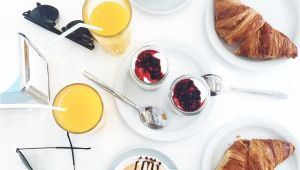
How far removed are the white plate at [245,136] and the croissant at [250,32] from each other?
0.20 m

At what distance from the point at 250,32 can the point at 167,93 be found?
298 millimetres

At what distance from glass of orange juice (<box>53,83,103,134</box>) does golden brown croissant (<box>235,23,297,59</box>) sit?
440 mm

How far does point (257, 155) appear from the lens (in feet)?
4.06

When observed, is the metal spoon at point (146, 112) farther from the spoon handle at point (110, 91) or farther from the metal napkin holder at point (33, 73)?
the metal napkin holder at point (33, 73)

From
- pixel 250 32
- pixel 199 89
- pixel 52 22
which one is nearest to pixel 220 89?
pixel 199 89

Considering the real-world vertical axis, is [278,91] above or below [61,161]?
above

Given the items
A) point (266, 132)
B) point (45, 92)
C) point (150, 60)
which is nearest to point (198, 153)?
point (266, 132)

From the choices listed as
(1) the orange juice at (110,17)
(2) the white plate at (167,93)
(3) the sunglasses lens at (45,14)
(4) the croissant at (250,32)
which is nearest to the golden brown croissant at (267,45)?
(4) the croissant at (250,32)

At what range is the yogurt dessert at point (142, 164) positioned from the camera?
1.26m

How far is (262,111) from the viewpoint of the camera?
4.30 feet

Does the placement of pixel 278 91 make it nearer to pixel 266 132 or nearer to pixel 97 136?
pixel 266 132

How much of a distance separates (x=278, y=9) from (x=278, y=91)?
0.25 meters

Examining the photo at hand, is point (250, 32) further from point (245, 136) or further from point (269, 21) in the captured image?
point (245, 136)

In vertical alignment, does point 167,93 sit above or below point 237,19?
below
